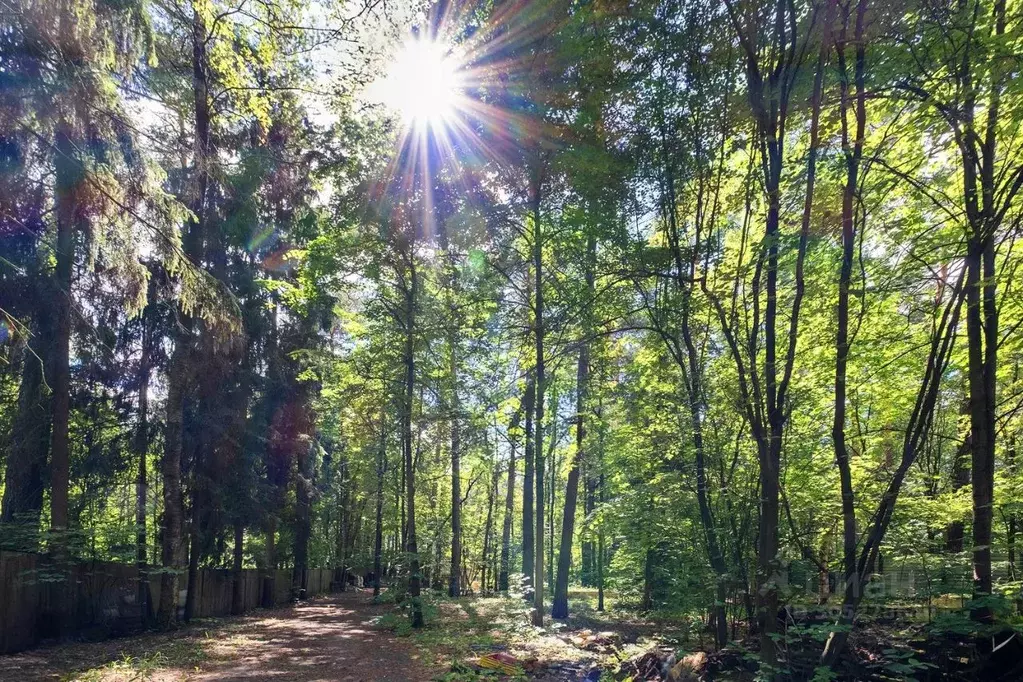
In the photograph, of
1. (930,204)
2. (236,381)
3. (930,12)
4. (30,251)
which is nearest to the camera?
(930,12)

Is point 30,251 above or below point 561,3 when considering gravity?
below

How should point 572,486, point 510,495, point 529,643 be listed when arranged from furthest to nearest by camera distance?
point 510,495
point 572,486
point 529,643

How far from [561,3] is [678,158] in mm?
2847

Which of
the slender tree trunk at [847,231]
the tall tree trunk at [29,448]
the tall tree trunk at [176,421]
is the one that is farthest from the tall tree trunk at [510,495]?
the tall tree trunk at [29,448]

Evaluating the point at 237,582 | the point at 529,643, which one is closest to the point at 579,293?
the point at 529,643

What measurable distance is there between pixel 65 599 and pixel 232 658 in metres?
3.48

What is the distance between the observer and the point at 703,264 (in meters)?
8.59

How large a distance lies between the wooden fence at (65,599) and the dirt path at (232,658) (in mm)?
426

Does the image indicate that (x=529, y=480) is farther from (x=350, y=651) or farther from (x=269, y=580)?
(x=269, y=580)

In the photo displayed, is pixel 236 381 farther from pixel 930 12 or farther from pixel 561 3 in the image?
pixel 930 12

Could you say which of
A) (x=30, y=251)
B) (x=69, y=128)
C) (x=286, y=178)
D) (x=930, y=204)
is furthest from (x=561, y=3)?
(x=286, y=178)

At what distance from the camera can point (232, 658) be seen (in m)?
9.51

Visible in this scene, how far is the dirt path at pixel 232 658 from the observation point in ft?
26.0

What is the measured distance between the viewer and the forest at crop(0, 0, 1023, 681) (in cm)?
599
